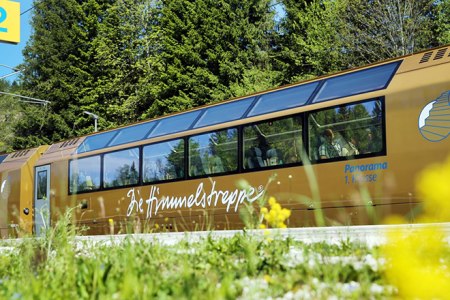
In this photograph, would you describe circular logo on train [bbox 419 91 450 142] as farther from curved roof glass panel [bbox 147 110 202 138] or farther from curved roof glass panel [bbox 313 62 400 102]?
curved roof glass panel [bbox 147 110 202 138]

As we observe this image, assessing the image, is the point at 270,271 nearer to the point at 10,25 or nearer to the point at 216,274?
the point at 216,274

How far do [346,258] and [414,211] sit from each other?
4.27 metres

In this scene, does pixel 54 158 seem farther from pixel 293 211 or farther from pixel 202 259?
pixel 202 259

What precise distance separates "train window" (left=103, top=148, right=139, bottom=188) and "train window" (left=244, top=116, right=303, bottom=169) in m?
3.81

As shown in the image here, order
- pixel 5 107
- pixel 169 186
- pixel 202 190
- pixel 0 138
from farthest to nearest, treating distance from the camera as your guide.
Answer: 1. pixel 5 107
2. pixel 0 138
3. pixel 169 186
4. pixel 202 190

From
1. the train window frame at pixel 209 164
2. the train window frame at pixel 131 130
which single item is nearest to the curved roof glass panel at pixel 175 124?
the train window frame at pixel 131 130

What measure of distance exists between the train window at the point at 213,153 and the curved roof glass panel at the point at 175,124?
1.95 ft

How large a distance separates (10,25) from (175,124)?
1602cm

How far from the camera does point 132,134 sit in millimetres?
14617

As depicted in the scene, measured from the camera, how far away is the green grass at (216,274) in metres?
3.15

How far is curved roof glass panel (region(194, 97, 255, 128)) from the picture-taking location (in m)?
11.8

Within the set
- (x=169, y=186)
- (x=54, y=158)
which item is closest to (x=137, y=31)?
(x=54, y=158)

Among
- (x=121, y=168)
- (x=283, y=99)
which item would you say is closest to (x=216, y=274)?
(x=283, y=99)

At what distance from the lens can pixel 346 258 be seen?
163 inches
